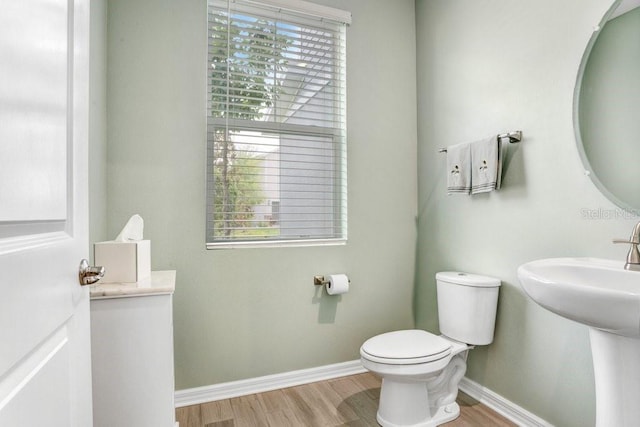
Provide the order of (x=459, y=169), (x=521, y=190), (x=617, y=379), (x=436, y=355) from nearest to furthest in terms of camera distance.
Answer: (x=617, y=379) < (x=436, y=355) < (x=521, y=190) < (x=459, y=169)

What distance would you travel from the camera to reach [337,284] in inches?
81.7

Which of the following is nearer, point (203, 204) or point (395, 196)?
point (203, 204)

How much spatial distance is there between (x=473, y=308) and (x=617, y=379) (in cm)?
68

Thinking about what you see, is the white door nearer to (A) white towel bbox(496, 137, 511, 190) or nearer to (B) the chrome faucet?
(B) the chrome faucet

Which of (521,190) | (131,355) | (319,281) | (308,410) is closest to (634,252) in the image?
(521,190)

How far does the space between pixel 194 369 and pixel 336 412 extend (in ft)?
2.61

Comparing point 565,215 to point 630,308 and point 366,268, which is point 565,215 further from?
point 366,268

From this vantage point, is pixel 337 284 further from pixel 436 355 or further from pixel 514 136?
pixel 514 136

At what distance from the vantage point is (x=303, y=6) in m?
2.09

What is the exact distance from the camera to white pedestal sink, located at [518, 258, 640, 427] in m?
0.88

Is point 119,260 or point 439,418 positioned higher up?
point 119,260

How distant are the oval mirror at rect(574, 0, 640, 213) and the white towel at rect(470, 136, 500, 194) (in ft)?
1.16

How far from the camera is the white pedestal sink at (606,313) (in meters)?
0.88

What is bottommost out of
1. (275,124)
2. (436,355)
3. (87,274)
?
(436,355)
